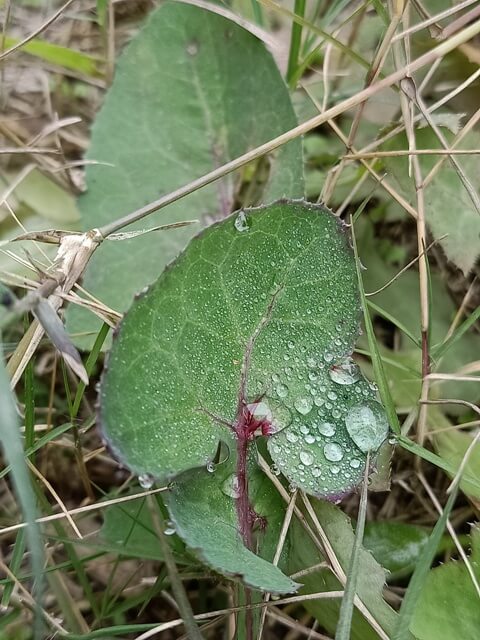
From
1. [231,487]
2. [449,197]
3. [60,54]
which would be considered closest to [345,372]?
[231,487]

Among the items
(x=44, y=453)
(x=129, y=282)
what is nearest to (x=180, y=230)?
(x=129, y=282)

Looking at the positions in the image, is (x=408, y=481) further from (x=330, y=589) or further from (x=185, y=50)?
(x=185, y=50)

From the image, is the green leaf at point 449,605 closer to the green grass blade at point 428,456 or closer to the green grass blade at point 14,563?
the green grass blade at point 428,456

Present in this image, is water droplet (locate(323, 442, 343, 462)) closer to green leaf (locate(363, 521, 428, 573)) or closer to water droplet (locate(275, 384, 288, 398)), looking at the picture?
water droplet (locate(275, 384, 288, 398))

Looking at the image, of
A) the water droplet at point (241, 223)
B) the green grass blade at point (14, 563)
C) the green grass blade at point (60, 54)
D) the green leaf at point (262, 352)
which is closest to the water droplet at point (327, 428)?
the green leaf at point (262, 352)

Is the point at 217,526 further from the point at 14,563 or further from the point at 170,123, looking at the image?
the point at 170,123

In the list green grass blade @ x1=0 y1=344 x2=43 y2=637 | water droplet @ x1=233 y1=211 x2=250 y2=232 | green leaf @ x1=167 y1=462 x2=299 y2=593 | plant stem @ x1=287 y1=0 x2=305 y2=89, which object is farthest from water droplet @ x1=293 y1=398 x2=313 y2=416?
plant stem @ x1=287 y1=0 x2=305 y2=89
